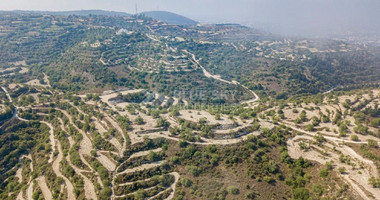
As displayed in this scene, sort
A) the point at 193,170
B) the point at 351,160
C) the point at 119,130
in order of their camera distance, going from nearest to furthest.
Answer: the point at 351,160 < the point at 193,170 < the point at 119,130

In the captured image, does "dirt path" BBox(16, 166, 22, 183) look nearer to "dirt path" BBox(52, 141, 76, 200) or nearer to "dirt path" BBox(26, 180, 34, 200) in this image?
"dirt path" BBox(26, 180, 34, 200)

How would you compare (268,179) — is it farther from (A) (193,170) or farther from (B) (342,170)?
(A) (193,170)

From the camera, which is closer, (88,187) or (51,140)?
(88,187)

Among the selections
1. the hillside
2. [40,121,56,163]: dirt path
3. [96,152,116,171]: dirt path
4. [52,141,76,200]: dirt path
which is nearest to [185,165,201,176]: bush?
the hillside

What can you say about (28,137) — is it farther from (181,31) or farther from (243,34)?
(243,34)

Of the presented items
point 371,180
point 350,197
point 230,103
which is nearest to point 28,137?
point 230,103

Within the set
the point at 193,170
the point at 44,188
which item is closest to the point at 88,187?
the point at 44,188

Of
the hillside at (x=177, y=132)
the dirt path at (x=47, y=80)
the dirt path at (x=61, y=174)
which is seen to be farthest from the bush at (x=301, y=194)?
the dirt path at (x=47, y=80)

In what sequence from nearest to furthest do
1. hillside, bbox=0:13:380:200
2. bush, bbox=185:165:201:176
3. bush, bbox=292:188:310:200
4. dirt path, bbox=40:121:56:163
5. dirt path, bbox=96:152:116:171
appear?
bush, bbox=292:188:310:200 → hillside, bbox=0:13:380:200 → bush, bbox=185:165:201:176 → dirt path, bbox=96:152:116:171 → dirt path, bbox=40:121:56:163
